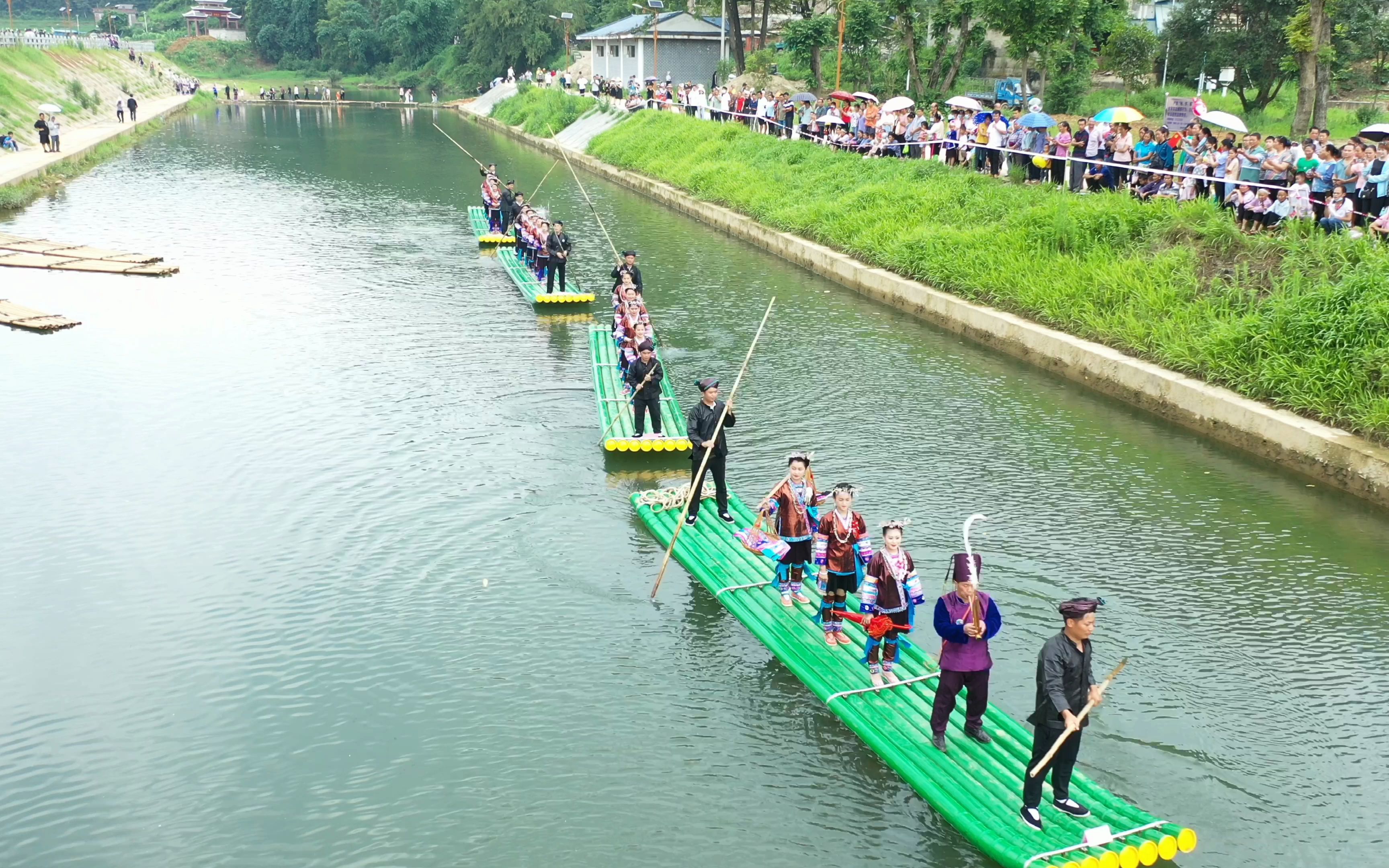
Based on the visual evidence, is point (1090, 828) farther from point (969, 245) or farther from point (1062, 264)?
point (969, 245)

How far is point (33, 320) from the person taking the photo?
20953mm

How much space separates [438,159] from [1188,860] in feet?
167

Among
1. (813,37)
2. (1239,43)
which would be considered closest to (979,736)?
(1239,43)

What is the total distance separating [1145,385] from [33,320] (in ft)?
63.2

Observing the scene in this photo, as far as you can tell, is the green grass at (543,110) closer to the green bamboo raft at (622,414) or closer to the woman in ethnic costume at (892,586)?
the green bamboo raft at (622,414)

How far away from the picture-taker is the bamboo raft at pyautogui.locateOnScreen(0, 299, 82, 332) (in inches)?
818

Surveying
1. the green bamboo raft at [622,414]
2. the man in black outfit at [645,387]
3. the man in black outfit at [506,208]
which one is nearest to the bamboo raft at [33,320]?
the green bamboo raft at [622,414]

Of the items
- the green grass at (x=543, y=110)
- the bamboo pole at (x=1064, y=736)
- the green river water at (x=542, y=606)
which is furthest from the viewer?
→ the green grass at (x=543, y=110)

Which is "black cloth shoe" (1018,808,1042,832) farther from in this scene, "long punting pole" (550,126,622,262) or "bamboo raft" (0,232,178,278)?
"bamboo raft" (0,232,178,278)

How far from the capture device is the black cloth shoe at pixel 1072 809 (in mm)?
7617

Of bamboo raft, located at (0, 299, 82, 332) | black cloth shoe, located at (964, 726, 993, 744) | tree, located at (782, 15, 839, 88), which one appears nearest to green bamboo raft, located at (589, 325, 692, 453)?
→ black cloth shoe, located at (964, 726, 993, 744)

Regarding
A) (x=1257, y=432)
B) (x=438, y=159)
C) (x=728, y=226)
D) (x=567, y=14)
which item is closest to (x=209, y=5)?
(x=567, y=14)

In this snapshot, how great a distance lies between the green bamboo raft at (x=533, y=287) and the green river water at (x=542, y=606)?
1668 mm

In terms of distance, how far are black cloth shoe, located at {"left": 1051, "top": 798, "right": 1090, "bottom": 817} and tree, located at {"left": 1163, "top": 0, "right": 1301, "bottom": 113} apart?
3748 centimetres
